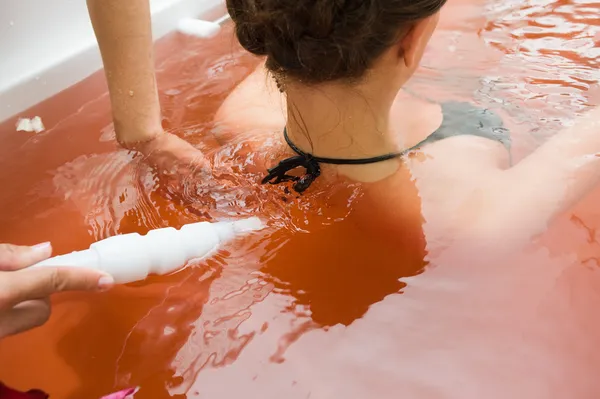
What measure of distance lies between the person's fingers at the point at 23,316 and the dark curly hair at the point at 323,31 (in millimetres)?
382

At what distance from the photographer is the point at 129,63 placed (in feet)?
2.69

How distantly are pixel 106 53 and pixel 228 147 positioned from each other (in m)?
0.25

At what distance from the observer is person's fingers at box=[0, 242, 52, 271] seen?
0.50 m

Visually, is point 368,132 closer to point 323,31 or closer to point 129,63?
point 323,31

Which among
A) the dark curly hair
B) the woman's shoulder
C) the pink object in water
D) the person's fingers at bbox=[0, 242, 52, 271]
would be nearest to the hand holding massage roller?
the person's fingers at bbox=[0, 242, 52, 271]

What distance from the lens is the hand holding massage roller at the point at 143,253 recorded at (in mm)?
547

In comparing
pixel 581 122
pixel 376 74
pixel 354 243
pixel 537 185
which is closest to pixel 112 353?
pixel 354 243

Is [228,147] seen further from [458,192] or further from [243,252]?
[458,192]

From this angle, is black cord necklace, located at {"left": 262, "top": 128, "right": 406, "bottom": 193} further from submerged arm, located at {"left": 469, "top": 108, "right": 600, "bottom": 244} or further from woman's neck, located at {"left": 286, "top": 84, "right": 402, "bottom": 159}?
submerged arm, located at {"left": 469, "top": 108, "right": 600, "bottom": 244}

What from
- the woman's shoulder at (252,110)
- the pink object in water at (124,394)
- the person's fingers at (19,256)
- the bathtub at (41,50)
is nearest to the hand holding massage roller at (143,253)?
the person's fingers at (19,256)

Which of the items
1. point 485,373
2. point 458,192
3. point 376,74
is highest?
point 376,74

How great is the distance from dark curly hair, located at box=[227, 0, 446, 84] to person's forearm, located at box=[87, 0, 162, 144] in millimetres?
191

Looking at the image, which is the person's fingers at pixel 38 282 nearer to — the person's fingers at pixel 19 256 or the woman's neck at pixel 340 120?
the person's fingers at pixel 19 256

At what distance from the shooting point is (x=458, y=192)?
2.64 ft
